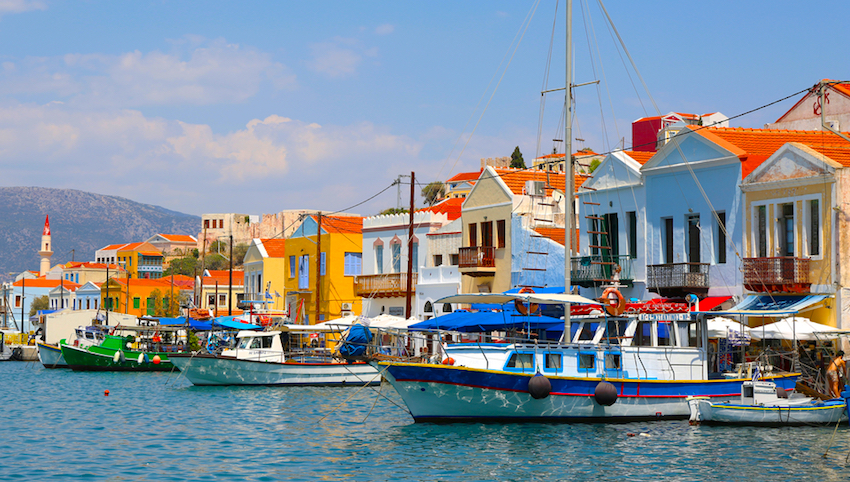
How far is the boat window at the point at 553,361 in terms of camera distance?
25.8 meters

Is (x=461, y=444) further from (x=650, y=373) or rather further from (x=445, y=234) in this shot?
(x=445, y=234)

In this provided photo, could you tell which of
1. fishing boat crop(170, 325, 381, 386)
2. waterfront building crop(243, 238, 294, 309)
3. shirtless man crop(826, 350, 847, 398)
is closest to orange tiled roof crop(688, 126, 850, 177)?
shirtless man crop(826, 350, 847, 398)

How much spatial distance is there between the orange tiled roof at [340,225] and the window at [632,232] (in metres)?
24.0

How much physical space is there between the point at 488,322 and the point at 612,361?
5.28 m

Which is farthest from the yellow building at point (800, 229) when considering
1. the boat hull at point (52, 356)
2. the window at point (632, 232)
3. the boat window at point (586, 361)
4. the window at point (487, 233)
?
the boat hull at point (52, 356)

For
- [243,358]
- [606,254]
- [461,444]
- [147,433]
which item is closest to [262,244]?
[243,358]

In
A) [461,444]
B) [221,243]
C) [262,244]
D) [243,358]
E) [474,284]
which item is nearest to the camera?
[461,444]

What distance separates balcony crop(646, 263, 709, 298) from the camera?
34.0 m

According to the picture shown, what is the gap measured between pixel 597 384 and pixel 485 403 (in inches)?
114

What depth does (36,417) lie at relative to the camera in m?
30.6

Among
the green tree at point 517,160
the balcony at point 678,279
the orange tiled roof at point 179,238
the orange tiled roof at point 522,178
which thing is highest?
the green tree at point 517,160

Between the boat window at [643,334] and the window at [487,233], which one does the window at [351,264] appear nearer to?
the window at [487,233]

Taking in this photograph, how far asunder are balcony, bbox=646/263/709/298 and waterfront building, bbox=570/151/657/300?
1.08 metres

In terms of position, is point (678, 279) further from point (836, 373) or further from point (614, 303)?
point (836, 373)
